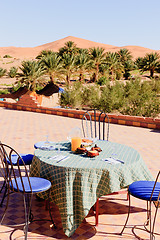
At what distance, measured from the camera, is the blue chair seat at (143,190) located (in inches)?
142

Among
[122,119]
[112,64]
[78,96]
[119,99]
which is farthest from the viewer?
[112,64]

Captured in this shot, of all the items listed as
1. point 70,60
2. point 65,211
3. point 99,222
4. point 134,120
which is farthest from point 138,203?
point 70,60

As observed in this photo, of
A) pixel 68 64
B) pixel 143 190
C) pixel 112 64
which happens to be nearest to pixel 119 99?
pixel 143 190

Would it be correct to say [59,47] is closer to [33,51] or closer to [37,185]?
[33,51]

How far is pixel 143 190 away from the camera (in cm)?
374

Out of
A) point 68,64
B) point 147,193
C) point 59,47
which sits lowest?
point 147,193

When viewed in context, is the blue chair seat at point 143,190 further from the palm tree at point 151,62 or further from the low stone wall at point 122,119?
the palm tree at point 151,62

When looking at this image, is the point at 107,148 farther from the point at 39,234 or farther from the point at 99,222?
the point at 39,234

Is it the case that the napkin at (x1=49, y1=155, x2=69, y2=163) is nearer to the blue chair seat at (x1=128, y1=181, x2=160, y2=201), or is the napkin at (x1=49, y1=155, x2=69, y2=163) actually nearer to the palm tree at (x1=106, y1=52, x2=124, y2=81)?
the blue chair seat at (x1=128, y1=181, x2=160, y2=201)

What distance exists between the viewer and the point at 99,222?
409 centimetres

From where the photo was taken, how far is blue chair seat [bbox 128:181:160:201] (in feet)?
11.8

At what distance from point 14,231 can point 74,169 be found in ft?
3.86

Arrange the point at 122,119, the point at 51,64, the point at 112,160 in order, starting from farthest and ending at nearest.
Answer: the point at 51,64 < the point at 122,119 < the point at 112,160

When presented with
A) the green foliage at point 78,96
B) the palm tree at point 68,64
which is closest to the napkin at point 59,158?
the green foliage at point 78,96
